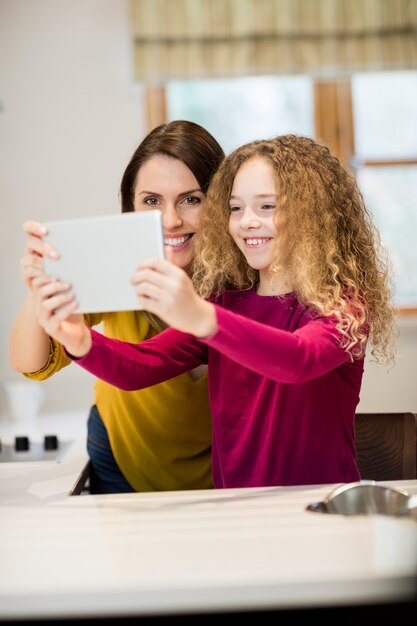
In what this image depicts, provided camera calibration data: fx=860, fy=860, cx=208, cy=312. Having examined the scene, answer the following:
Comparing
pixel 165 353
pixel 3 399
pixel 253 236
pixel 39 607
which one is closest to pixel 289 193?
pixel 253 236

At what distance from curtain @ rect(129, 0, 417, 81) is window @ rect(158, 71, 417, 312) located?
0.11 m

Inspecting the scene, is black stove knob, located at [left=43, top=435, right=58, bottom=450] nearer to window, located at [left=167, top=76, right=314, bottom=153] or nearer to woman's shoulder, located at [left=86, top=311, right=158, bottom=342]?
woman's shoulder, located at [left=86, top=311, right=158, bottom=342]

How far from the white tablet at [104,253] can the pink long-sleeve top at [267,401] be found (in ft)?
0.64

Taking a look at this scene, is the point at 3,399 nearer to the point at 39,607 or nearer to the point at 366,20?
the point at 366,20

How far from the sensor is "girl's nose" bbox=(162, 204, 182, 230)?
1810mm

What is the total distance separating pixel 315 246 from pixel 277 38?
8.09 ft

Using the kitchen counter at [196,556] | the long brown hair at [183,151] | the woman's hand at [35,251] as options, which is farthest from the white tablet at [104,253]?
the long brown hair at [183,151]

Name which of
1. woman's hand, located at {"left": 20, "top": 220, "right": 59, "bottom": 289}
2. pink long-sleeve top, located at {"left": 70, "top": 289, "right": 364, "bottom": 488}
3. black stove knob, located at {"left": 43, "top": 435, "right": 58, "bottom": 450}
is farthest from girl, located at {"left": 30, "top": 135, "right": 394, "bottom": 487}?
black stove knob, located at {"left": 43, "top": 435, "right": 58, "bottom": 450}

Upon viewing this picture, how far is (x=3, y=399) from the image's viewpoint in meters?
3.51

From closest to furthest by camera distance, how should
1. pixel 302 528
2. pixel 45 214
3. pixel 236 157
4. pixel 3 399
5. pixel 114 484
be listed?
pixel 302 528
pixel 236 157
pixel 114 484
pixel 3 399
pixel 45 214

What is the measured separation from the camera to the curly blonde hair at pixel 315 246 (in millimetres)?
1544

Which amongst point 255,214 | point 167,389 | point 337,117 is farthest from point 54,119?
point 255,214

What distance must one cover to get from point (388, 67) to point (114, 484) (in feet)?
8.55

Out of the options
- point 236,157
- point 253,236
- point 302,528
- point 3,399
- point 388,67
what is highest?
point 388,67
